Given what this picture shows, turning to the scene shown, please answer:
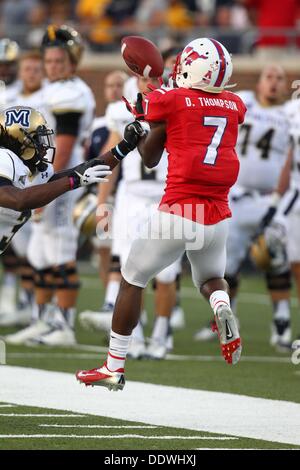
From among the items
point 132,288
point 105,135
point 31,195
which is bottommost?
point 132,288

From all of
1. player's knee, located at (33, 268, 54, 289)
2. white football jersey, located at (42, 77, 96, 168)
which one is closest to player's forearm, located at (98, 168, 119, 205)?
white football jersey, located at (42, 77, 96, 168)

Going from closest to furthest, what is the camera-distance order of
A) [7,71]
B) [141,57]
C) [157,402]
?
1. [141,57]
2. [157,402]
3. [7,71]

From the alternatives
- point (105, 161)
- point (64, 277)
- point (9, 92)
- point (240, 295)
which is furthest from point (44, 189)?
point (240, 295)

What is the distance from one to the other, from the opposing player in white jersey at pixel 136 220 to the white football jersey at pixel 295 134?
4.76ft

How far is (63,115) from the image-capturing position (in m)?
10.2

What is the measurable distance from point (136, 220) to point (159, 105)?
254 centimetres

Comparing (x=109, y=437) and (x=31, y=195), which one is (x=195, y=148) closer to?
(x=31, y=195)

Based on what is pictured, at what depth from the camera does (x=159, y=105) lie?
6.86 metres

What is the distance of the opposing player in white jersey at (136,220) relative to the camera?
930cm

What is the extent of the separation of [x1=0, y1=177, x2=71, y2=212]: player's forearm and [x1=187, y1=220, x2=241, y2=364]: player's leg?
80 centimetres

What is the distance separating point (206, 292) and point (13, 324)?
4727mm

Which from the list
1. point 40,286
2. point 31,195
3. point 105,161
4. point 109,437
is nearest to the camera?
point 109,437

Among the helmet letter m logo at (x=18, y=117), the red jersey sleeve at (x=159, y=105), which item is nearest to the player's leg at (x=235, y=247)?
the red jersey sleeve at (x=159, y=105)

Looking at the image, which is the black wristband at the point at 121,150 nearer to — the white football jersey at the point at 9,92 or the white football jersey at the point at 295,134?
the white football jersey at the point at 295,134
